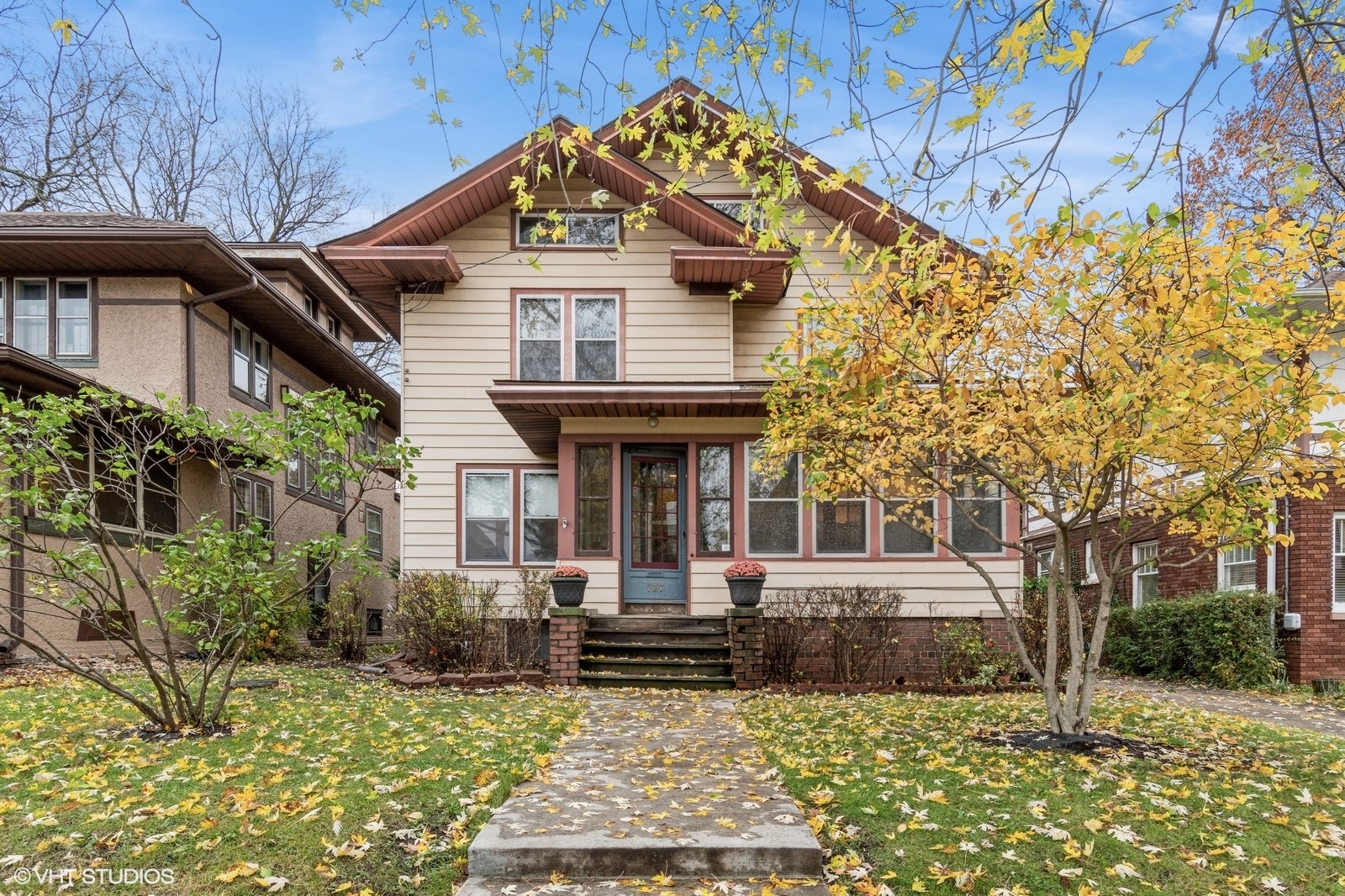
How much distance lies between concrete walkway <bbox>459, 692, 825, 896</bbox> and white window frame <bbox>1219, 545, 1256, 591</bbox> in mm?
11417

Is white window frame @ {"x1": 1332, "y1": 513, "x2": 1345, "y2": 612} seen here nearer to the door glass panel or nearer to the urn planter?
the urn planter

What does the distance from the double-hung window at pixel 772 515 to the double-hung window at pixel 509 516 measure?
3023mm

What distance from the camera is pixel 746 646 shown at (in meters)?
10.7

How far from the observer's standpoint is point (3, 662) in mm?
10789

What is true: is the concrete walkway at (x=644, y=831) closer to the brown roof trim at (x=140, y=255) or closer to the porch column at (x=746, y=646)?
the porch column at (x=746, y=646)

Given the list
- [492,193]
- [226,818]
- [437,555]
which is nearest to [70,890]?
[226,818]

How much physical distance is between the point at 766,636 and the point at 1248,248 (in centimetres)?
712

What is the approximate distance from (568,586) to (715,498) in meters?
2.54

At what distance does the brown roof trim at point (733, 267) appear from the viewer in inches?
488

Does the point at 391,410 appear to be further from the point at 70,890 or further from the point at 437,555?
the point at 70,890

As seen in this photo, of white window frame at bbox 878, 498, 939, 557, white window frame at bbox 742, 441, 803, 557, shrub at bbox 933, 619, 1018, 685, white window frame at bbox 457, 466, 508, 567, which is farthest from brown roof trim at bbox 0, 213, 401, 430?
shrub at bbox 933, 619, 1018, 685

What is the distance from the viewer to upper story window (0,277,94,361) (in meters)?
13.8

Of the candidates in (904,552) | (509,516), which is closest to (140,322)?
(509,516)

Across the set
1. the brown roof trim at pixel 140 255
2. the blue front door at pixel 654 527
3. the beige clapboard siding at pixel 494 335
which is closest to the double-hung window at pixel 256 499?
the brown roof trim at pixel 140 255
